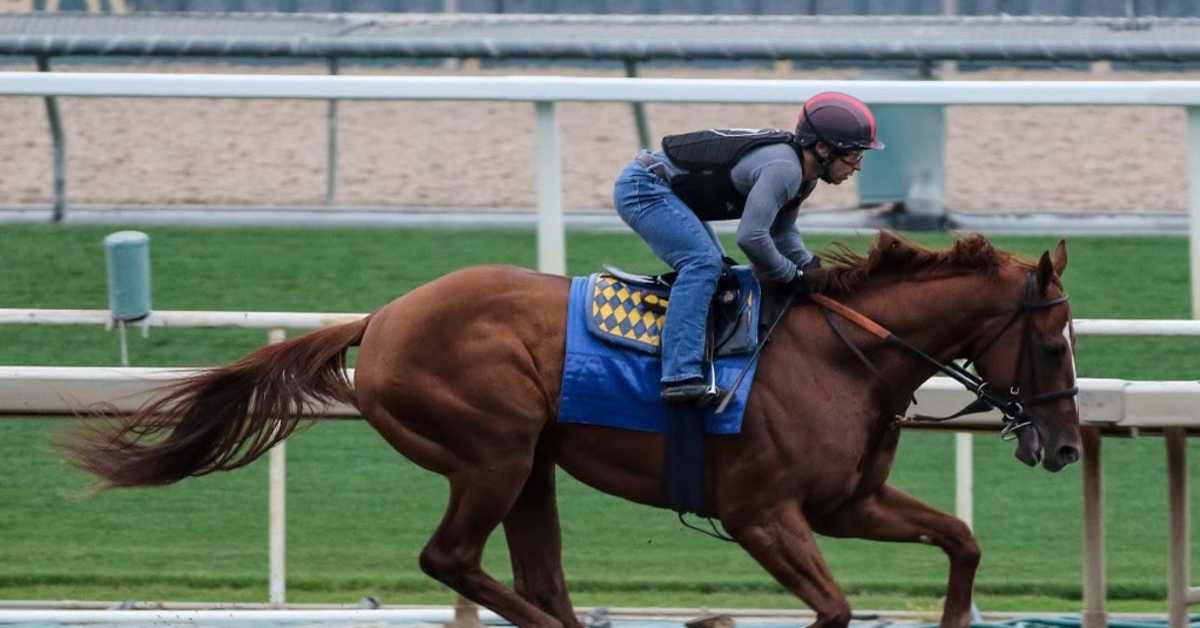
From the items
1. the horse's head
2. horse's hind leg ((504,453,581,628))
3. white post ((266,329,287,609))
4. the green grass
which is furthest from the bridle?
white post ((266,329,287,609))

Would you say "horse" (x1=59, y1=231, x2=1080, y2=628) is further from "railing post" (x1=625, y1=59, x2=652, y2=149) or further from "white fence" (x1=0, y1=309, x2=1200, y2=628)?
"railing post" (x1=625, y1=59, x2=652, y2=149)

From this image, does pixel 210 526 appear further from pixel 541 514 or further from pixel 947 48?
pixel 947 48

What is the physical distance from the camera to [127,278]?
222 inches

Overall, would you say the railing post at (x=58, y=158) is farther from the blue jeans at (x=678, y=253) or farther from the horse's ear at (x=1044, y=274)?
the horse's ear at (x=1044, y=274)

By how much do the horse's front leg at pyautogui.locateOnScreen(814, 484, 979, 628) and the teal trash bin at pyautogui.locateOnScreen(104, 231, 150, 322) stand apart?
2024mm

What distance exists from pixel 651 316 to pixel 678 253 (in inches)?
6.5

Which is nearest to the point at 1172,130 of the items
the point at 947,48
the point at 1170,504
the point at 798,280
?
the point at 947,48

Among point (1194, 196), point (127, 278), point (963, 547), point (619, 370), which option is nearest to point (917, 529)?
point (963, 547)

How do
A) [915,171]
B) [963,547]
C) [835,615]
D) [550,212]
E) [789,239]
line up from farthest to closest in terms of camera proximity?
[915,171], [550,212], [789,239], [963,547], [835,615]

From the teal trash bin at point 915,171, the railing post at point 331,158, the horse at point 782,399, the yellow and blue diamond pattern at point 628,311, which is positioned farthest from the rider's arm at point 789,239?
the railing post at point 331,158

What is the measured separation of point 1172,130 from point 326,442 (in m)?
3.93

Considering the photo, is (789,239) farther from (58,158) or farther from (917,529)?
(58,158)

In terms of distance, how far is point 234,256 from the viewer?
25.0 ft

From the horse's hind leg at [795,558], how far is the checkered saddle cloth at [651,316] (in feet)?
1.34
